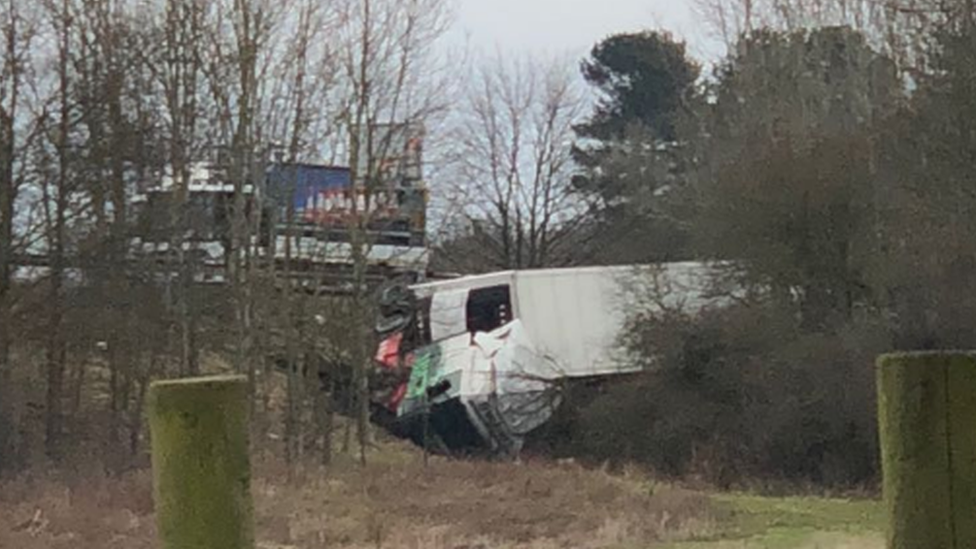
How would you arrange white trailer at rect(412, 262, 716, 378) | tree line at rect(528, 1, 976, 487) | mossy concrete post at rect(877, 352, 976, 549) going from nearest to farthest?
A: mossy concrete post at rect(877, 352, 976, 549), tree line at rect(528, 1, 976, 487), white trailer at rect(412, 262, 716, 378)

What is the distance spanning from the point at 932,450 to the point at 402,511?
51.6 ft

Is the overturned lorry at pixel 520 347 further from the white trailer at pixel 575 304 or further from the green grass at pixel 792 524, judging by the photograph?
the green grass at pixel 792 524

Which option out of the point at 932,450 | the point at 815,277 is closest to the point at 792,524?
the point at 815,277

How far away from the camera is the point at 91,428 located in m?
25.8

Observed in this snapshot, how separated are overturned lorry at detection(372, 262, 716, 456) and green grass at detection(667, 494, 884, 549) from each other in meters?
8.18

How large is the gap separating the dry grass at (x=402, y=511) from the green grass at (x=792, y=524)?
0.38 m

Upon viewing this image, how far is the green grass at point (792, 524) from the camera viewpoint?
14609 mm

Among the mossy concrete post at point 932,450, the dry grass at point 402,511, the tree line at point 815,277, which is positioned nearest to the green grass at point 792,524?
the dry grass at point 402,511

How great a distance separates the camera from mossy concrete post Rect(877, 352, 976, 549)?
3.00 meters

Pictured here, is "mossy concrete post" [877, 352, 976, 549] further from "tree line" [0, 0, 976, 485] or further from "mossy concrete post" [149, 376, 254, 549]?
"tree line" [0, 0, 976, 485]

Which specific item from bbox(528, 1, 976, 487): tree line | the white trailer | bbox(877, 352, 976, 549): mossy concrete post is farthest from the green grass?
bbox(877, 352, 976, 549): mossy concrete post

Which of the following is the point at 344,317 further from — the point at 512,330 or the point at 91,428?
the point at 91,428

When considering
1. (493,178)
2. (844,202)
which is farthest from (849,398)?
(493,178)

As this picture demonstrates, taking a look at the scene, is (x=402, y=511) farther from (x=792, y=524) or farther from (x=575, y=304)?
(x=575, y=304)
